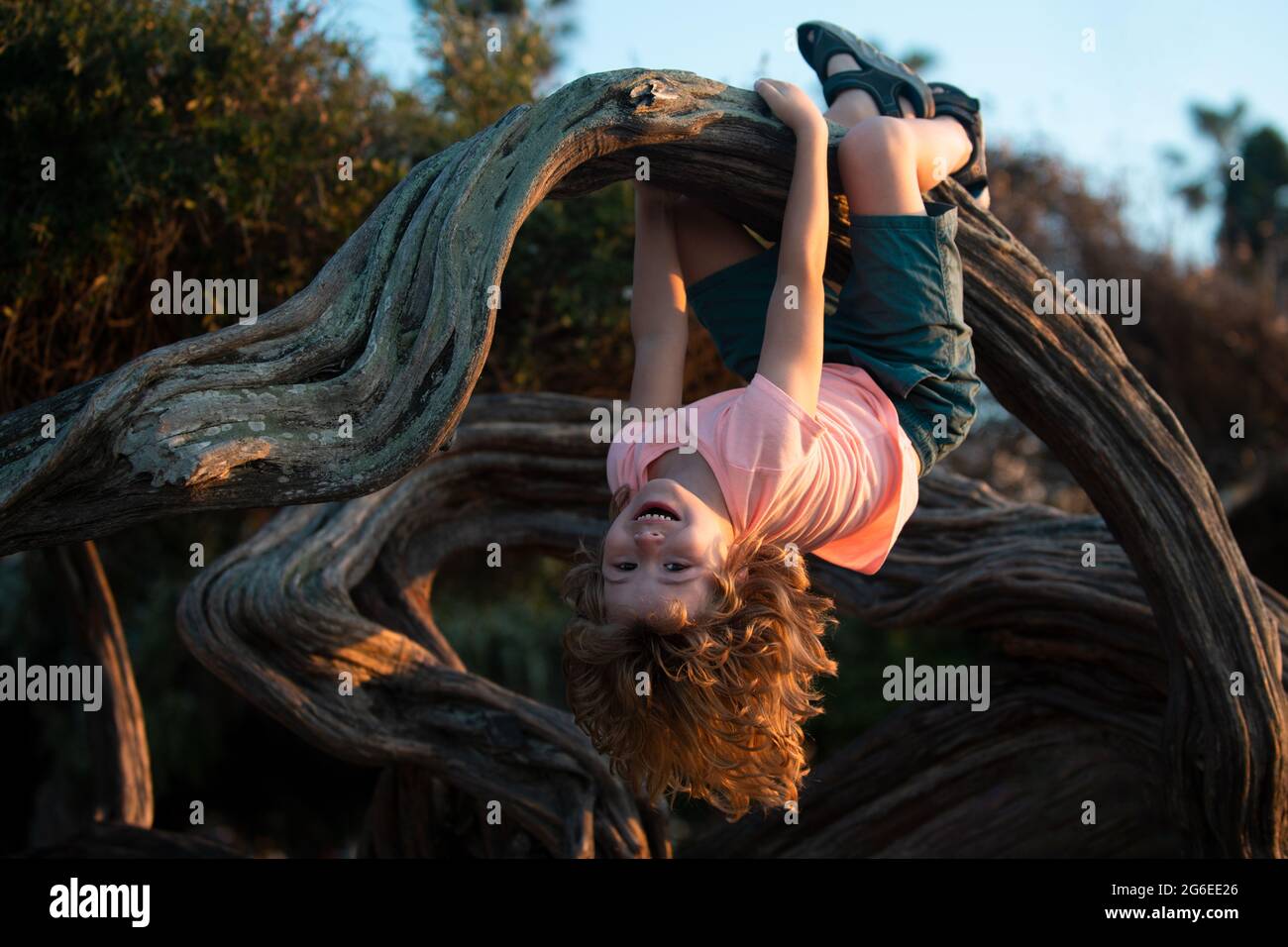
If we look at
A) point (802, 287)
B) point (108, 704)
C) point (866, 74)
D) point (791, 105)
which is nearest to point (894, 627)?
point (866, 74)

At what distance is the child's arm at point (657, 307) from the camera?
361cm

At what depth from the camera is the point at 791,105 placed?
3.45m

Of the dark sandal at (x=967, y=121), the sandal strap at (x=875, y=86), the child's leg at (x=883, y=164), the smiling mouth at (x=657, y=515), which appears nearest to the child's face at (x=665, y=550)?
the smiling mouth at (x=657, y=515)

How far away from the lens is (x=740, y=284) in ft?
12.3

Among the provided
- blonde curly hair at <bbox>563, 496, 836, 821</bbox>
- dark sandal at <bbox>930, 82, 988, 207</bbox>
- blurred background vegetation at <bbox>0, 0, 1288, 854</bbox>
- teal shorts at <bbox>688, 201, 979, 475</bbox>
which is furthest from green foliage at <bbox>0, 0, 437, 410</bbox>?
blonde curly hair at <bbox>563, 496, 836, 821</bbox>

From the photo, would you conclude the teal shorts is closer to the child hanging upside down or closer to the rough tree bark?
the child hanging upside down

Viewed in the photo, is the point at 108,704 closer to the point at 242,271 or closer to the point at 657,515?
the point at 242,271

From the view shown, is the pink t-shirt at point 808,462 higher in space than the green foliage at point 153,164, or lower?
lower

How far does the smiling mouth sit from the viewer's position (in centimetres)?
323

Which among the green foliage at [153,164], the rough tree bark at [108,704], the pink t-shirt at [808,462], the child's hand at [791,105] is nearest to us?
the pink t-shirt at [808,462]

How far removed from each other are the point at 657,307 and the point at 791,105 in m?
0.64

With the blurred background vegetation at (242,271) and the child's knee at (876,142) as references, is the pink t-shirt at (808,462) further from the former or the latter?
the blurred background vegetation at (242,271)
